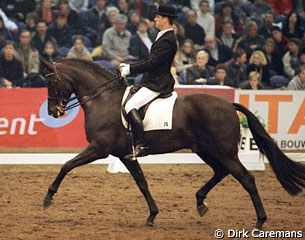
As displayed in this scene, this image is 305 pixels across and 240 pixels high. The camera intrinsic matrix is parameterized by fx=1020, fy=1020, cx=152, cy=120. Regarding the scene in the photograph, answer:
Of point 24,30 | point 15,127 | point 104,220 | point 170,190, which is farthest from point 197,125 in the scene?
point 24,30

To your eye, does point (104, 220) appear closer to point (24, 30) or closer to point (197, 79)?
point (197, 79)

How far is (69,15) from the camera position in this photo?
2161 centimetres

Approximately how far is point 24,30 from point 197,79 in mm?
3805

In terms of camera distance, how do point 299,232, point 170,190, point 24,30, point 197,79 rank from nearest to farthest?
point 299,232
point 170,190
point 197,79
point 24,30

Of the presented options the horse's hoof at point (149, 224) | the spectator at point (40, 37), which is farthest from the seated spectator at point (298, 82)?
the horse's hoof at point (149, 224)

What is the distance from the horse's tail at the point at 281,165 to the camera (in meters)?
11.7

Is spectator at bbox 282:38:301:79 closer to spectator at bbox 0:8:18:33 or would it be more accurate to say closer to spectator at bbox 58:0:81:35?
spectator at bbox 58:0:81:35

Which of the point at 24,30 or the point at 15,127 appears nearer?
the point at 15,127

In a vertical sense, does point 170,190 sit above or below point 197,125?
below

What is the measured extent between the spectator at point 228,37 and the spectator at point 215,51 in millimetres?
261

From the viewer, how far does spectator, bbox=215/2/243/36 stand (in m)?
23.0

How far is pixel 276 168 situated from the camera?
11.8 metres

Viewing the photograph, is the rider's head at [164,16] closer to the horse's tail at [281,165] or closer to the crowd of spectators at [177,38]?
the horse's tail at [281,165]

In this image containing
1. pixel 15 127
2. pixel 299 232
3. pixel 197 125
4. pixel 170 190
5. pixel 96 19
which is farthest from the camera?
pixel 96 19
